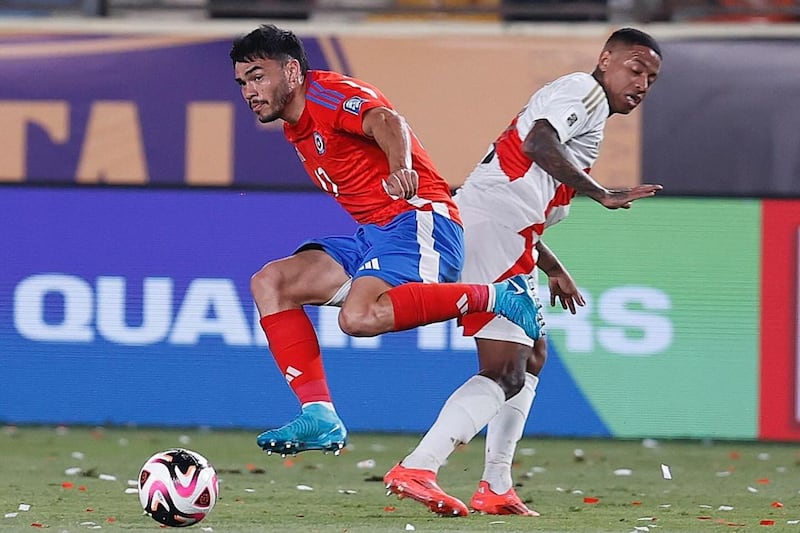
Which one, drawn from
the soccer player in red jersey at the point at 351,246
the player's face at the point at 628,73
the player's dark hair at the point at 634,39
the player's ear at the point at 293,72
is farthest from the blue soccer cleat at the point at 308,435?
the player's dark hair at the point at 634,39

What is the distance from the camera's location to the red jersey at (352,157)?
575cm

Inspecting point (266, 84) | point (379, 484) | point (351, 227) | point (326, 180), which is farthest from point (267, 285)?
point (351, 227)

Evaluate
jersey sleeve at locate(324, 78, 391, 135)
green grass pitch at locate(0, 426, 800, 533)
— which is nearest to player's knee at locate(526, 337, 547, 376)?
green grass pitch at locate(0, 426, 800, 533)

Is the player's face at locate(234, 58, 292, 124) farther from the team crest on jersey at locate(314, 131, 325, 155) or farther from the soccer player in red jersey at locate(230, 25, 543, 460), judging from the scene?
the team crest on jersey at locate(314, 131, 325, 155)

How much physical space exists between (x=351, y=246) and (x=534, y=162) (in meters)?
0.77

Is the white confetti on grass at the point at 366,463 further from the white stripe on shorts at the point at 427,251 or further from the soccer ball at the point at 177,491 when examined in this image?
the soccer ball at the point at 177,491

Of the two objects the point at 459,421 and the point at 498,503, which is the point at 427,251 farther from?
the point at 498,503

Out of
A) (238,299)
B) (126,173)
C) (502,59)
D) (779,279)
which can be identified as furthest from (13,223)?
(779,279)

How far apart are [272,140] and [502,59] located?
1449mm

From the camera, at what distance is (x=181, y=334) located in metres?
9.21

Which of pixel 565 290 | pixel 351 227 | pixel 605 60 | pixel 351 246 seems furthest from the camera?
pixel 351 227

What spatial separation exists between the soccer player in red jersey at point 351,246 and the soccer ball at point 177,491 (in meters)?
0.39

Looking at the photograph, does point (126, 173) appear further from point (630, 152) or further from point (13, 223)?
point (630, 152)

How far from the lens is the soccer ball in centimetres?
530
